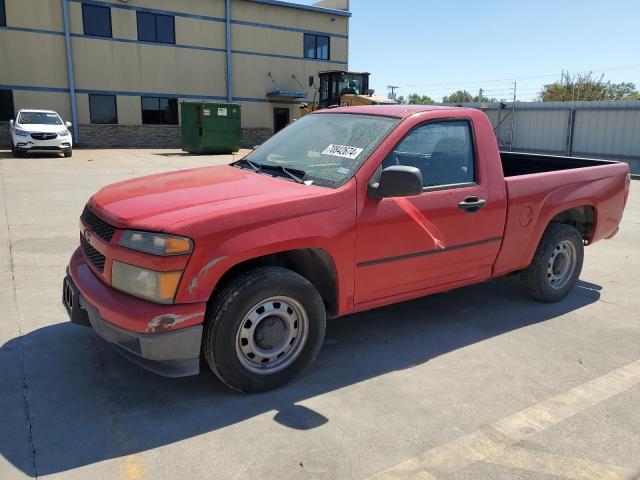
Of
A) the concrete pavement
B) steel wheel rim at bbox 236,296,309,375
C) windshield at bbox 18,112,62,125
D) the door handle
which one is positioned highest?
windshield at bbox 18,112,62,125

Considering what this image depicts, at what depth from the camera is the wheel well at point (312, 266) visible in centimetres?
340

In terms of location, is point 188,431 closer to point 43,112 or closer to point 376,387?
point 376,387

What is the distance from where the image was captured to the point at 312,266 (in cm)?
357

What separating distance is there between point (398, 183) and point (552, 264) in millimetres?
2413

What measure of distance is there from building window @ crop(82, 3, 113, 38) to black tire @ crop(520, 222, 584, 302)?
27.8m

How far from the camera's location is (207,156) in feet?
78.1

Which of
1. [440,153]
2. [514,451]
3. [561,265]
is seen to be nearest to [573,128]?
[561,265]

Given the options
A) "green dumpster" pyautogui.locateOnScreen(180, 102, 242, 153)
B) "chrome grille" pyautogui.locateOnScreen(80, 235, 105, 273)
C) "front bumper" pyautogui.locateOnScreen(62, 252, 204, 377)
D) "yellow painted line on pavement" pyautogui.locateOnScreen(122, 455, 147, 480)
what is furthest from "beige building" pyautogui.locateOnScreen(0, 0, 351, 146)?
"yellow painted line on pavement" pyautogui.locateOnScreen(122, 455, 147, 480)

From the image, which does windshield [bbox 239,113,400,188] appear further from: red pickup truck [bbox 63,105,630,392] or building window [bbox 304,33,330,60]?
building window [bbox 304,33,330,60]

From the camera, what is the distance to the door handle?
3.96 m

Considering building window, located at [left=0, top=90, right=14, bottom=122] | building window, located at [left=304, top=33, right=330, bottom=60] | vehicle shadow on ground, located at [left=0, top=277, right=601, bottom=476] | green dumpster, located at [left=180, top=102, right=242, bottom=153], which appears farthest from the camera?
building window, located at [left=304, top=33, right=330, bottom=60]

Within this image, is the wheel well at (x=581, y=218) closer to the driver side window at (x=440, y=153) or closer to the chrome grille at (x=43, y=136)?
the driver side window at (x=440, y=153)

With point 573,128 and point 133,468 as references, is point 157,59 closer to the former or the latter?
point 573,128

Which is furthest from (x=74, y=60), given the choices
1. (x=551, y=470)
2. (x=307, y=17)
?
(x=551, y=470)
